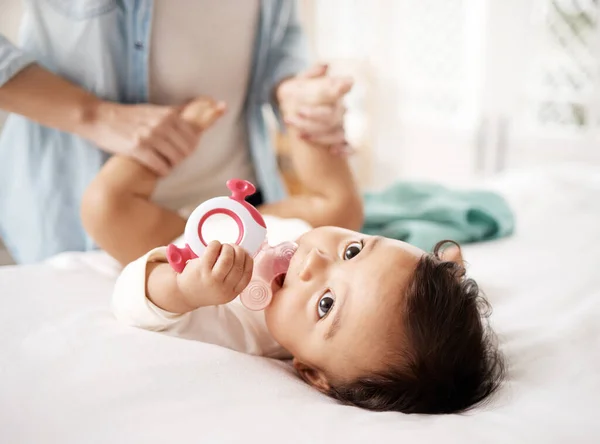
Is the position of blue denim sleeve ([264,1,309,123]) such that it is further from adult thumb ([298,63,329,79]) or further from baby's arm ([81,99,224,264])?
baby's arm ([81,99,224,264])

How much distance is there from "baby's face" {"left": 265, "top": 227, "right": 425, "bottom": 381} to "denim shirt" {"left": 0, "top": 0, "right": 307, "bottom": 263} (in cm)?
53

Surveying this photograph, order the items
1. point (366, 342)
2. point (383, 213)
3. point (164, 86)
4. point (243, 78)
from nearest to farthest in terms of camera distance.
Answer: point (366, 342)
point (164, 86)
point (243, 78)
point (383, 213)

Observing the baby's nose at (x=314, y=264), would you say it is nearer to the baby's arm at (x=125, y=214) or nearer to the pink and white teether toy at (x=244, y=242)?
the pink and white teether toy at (x=244, y=242)

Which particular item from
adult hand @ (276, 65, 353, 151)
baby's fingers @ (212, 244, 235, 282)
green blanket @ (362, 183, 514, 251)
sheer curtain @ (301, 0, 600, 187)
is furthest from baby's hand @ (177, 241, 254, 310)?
sheer curtain @ (301, 0, 600, 187)

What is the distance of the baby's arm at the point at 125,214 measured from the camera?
99 cm

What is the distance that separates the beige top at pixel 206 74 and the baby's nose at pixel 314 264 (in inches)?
18.6

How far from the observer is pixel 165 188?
1.20 m

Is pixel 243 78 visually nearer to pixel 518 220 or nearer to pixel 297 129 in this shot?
pixel 297 129

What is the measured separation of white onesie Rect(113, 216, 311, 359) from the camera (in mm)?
774

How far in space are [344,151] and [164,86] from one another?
0.35 m

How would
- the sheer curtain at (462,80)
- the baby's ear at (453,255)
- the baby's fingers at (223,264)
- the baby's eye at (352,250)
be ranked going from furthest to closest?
the sheer curtain at (462,80) < the baby's ear at (453,255) < the baby's eye at (352,250) < the baby's fingers at (223,264)

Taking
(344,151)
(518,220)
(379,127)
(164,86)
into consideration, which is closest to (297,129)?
(344,151)

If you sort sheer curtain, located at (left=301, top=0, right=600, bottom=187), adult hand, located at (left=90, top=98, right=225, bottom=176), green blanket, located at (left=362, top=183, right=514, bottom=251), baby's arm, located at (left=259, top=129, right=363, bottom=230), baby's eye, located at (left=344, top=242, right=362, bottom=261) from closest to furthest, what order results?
baby's eye, located at (left=344, top=242, right=362, bottom=261)
adult hand, located at (left=90, top=98, right=225, bottom=176)
baby's arm, located at (left=259, top=129, right=363, bottom=230)
green blanket, located at (left=362, top=183, right=514, bottom=251)
sheer curtain, located at (left=301, top=0, right=600, bottom=187)

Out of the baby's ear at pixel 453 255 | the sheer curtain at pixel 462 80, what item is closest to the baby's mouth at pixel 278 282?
the baby's ear at pixel 453 255
